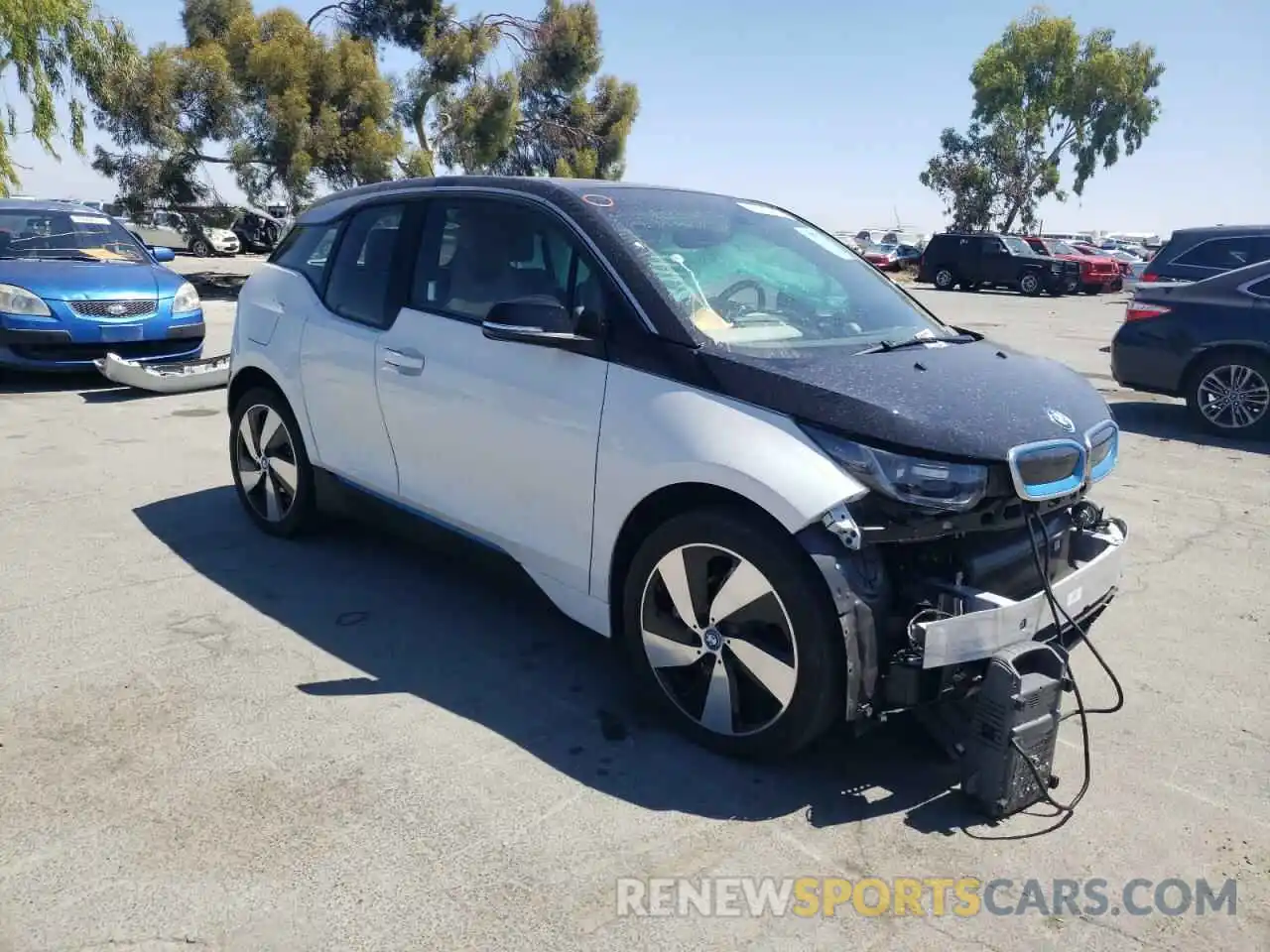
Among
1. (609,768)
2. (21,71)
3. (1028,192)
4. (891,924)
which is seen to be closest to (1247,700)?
(891,924)

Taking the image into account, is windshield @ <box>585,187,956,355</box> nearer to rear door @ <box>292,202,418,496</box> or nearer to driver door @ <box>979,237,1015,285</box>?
rear door @ <box>292,202,418,496</box>

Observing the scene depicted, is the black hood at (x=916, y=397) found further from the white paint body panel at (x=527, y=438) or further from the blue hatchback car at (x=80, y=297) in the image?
the blue hatchback car at (x=80, y=297)

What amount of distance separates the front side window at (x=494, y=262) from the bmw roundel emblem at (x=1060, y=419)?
154 cm

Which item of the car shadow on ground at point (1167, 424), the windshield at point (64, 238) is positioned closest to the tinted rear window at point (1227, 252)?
the car shadow on ground at point (1167, 424)

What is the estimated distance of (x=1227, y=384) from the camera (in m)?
8.91

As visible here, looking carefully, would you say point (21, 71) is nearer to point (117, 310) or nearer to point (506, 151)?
point (506, 151)

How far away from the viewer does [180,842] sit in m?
2.91

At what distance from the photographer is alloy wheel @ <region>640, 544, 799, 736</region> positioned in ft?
10.4

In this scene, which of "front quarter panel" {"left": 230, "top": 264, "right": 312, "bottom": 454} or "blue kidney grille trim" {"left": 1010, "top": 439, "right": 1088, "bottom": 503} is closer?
"blue kidney grille trim" {"left": 1010, "top": 439, "right": 1088, "bottom": 503}

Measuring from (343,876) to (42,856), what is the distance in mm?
835

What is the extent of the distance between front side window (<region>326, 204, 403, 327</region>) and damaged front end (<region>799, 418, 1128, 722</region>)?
2318 millimetres

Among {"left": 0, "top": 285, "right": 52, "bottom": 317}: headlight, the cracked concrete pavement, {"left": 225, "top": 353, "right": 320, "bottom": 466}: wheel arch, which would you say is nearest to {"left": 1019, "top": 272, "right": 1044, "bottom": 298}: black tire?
the cracked concrete pavement

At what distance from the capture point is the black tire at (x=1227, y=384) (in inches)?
344

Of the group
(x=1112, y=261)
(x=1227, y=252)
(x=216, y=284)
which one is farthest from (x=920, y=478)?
(x=1112, y=261)
